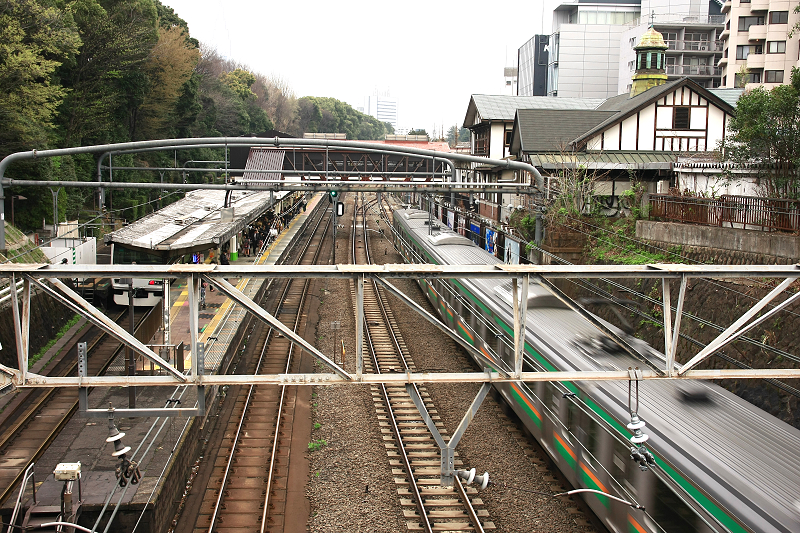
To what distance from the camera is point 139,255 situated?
19.0 meters

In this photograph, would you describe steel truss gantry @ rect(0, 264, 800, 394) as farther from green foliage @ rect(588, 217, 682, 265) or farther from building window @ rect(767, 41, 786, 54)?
building window @ rect(767, 41, 786, 54)

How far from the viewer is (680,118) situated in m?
24.3

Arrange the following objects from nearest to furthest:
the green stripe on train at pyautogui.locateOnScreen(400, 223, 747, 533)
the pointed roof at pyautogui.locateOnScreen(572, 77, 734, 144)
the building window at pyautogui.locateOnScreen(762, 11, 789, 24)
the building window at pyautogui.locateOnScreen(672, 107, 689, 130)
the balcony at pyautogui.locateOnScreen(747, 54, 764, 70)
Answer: the green stripe on train at pyautogui.locateOnScreen(400, 223, 747, 533)
the pointed roof at pyautogui.locateOnScreen(572, 77, 734, 144)
the building window at pyautogui.locateOnScreen(672, 107, 689, 130)
the building window at pyautogui.locateOnScreen(762, 11, 789, 24)
the balcony at pyautogui.locateOnScreen(747, 54, 764, 70)

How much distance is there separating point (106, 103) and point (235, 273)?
27.8 meters

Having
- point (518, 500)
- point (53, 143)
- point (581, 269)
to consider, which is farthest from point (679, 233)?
point (53, 143)

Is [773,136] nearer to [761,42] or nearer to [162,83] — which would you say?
[761,42]

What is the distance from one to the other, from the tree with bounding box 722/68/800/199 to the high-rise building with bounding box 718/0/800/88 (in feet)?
73.3

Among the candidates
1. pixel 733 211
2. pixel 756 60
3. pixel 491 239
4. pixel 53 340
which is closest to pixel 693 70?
pixel 756 60

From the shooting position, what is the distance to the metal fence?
545 inches

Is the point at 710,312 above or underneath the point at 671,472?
above

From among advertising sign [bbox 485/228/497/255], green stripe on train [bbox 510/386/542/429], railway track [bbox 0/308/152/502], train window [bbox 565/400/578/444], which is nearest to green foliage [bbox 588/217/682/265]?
advertising sign [bbox 485/228/497/255]

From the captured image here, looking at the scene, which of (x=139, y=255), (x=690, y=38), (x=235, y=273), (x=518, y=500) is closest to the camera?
(x=235, y=273)

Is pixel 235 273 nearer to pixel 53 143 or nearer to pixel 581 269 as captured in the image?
pixel 581 269

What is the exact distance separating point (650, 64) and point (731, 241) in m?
20.8
